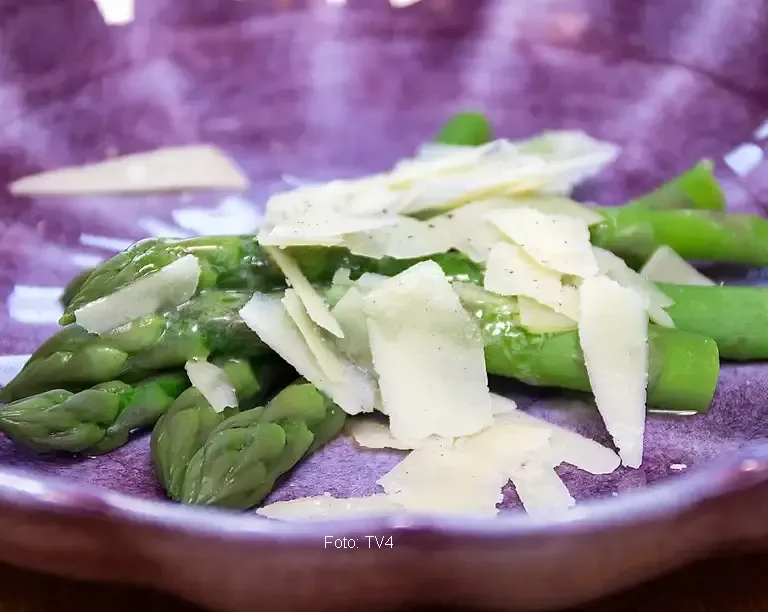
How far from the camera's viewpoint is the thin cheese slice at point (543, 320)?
1.17m

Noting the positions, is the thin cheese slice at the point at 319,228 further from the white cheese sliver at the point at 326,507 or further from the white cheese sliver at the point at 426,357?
the white cheese sliver at the point at 326,507

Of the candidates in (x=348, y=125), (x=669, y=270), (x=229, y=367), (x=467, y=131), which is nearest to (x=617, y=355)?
(x=669, y=270)

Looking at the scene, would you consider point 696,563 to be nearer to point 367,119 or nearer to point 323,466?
point 323,466

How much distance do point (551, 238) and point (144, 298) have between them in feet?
2.08

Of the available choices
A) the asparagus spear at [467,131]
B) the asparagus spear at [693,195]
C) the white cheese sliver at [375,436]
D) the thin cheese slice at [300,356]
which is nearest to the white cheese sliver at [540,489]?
the white cheese sliver at [375,436]

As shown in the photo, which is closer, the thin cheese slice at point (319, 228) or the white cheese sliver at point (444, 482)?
the white cheese sliver at point (444, 482)

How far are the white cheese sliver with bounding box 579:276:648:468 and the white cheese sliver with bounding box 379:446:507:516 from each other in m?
0.19

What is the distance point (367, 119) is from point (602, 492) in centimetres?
131

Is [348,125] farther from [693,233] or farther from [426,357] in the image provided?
[426,357]

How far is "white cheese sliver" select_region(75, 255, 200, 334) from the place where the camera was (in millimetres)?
1133

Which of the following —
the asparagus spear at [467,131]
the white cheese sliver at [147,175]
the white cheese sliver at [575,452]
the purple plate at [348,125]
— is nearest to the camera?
the purple plate at [348,125]

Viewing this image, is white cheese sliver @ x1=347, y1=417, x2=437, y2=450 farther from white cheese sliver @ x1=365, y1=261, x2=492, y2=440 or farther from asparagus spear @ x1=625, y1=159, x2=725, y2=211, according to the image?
asparagus spear @ x1=625, y1=159, x2=725, y2=211

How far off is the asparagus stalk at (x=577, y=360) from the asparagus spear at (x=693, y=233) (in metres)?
0.27

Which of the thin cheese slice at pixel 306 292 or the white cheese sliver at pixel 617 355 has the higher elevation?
the thin cheese slice at pixel 306 292
